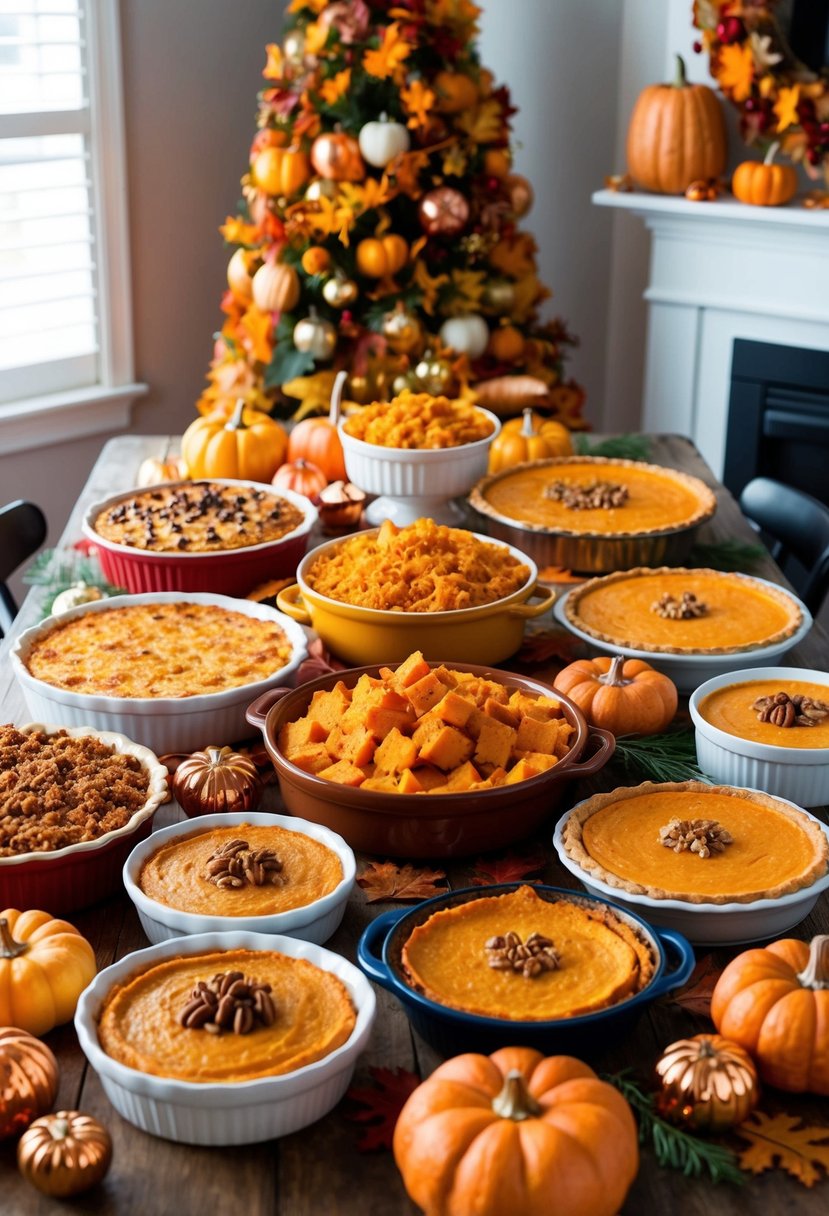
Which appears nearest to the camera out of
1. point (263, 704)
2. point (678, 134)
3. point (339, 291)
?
point (263, 704)

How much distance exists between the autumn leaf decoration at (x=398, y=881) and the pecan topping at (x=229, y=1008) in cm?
30

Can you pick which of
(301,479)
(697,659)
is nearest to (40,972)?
(697,659)

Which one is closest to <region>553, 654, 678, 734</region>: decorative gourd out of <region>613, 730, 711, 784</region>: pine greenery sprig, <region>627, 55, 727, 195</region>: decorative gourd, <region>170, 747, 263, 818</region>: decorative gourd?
<region>613, 730, 711, 784</region>: pine greenery sprig

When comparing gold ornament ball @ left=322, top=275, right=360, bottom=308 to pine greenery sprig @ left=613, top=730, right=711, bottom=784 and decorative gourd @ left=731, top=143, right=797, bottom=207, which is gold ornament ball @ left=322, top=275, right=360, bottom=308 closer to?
decorative gourd @ left=731, top=143, right=797, bottom=207

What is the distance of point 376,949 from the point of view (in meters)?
1.32

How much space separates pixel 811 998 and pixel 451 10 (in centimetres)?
266

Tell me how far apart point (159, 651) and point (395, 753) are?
52 cm

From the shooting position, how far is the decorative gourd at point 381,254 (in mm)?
3160

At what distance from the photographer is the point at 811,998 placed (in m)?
1.20

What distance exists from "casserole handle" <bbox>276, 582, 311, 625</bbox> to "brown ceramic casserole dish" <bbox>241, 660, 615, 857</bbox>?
42 centimetres

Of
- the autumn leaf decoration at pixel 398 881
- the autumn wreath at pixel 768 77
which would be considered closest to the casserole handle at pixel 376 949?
the autumn leaf decoration at pixel 398 881

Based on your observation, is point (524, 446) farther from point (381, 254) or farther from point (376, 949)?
point (376, 949)

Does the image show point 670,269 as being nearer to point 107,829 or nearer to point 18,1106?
point 107,829

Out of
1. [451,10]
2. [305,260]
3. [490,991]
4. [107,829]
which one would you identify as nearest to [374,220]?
[305,260]
